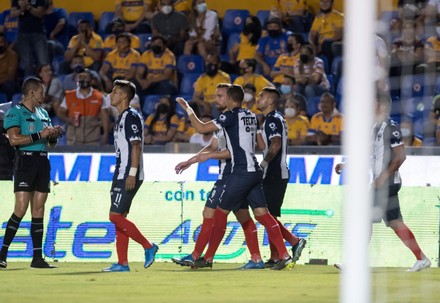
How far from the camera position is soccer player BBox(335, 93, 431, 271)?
12.4 m

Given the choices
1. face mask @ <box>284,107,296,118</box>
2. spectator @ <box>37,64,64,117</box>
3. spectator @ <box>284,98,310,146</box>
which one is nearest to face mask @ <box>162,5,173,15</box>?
spectator @ <box>37,64,64,117</box>

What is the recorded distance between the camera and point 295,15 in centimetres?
1945

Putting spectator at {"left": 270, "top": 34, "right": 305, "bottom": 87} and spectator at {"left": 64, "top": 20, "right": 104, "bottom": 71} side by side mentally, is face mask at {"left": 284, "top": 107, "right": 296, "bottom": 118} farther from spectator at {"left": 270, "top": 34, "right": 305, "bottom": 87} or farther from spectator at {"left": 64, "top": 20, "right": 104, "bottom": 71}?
spectator at {"left": 64, "top": 20, "right": 104, "bottom": 71}

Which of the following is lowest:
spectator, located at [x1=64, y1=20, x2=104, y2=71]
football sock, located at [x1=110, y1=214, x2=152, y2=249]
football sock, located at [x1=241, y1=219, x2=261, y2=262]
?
football sock, located at [x1=241, y1=219, x2=261, y2=262]

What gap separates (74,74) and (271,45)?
314cm

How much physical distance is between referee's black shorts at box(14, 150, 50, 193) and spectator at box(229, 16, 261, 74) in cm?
680

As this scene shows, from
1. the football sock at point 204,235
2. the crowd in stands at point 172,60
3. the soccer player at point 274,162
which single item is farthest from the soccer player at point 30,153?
the crowd in stands at point 172,60

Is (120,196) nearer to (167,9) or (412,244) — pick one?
(412,244)

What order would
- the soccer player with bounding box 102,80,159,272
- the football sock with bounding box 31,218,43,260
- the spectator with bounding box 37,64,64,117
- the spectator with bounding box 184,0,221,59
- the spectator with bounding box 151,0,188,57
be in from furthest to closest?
the spectator with bounding box 151,0,188,57
the spectator with bounding box 184,0,221,59
the spectator with bounding box 37,64,64,117
the football sock with bounding box 31,218,43,260
the soccer player with bounding box 102,80,159,272

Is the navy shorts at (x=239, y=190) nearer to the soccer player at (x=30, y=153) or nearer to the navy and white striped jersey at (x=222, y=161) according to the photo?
the navy and white striped jersey at (x=222, y=161)

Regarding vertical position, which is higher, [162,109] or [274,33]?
[274,33]

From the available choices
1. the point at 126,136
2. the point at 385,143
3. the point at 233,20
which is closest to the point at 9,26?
the point at 233,20

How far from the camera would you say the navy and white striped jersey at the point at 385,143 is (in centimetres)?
1246

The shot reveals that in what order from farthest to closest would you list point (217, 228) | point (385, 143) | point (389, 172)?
point (217, 228)
point (385, 143)
point (389, 172)
